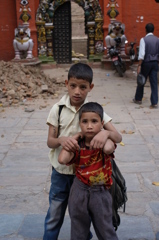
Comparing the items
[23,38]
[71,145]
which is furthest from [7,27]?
[71,145]

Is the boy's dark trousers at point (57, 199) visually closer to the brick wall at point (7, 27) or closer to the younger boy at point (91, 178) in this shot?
the younger boy at point (91, 178)

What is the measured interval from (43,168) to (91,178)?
2750mm

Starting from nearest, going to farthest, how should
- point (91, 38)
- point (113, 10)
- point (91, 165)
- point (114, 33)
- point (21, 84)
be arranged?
point (91, 165) < point (21, 84) < point (114, 33) < point (113, 10) < point (91, 38)

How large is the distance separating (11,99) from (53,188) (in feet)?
24.4

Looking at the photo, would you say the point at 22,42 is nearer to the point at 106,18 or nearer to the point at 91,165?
the point at 106,18

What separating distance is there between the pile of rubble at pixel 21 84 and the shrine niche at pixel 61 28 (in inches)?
178

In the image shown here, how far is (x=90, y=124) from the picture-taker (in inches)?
103

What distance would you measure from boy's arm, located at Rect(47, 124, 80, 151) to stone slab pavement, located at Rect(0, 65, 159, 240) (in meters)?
1.11

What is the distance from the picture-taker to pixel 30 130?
289 inches

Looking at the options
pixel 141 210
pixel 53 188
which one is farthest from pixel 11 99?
pixel 53 188

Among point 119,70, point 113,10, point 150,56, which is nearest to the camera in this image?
point 150,56

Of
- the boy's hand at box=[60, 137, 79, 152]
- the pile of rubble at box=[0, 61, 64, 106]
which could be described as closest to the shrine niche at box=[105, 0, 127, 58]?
the pile of rubble at box=[0, 61, 64, 106]

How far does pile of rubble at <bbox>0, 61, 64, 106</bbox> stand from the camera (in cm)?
1033

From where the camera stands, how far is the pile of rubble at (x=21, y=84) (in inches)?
407
